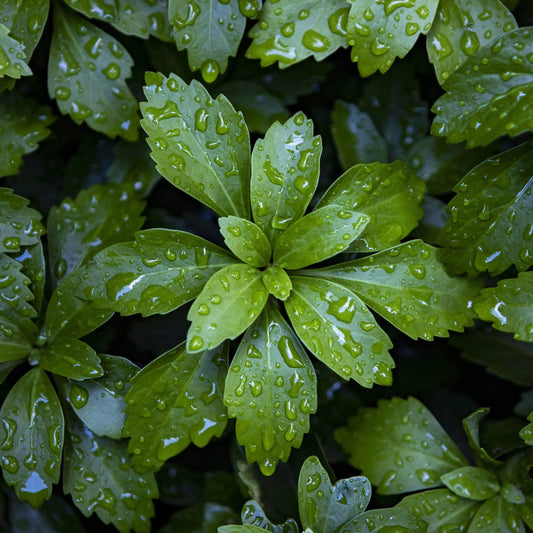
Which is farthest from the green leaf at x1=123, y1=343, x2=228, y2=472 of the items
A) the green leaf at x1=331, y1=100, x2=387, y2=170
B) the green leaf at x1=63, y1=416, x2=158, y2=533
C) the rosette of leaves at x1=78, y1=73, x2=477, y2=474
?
the green leaf at x1=331, y1=100, x2=387, y2=170

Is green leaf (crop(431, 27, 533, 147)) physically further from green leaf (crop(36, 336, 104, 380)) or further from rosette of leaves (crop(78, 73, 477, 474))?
green leaf (crop(36, 336, 104, 380))

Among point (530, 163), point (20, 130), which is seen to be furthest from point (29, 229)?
point (530, 163)

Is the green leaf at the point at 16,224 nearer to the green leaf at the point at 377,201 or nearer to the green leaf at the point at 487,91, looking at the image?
the green leaf at the point at 377,201

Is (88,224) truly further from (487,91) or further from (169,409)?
(487,91)

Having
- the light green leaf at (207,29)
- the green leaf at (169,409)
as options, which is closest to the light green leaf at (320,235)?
the green leaf at (169,409)

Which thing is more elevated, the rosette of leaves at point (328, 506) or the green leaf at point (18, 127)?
the green leaf at point (18, 127)

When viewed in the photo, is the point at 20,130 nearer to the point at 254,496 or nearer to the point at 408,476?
the point at 254,496
